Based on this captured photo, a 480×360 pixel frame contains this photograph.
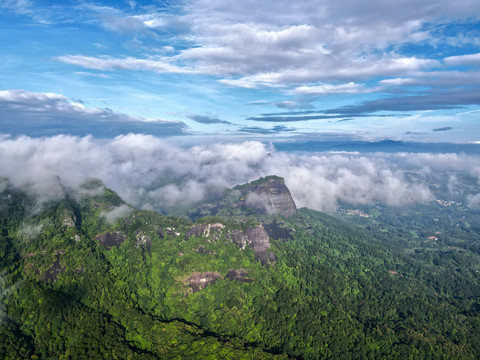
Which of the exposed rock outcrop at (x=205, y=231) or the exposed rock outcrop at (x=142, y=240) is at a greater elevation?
the exposed rock outcrop at (x=205, y=231)

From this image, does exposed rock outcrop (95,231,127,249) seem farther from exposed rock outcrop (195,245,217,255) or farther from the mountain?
exposed rock outcrop (195,245,217,255)

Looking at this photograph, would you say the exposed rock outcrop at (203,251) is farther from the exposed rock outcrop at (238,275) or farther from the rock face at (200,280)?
the exposed rock outcrop at (238,275)

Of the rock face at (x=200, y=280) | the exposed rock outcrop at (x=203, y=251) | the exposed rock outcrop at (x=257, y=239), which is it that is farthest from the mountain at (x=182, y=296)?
the exposed rock outcrop at (x=257, y=239)

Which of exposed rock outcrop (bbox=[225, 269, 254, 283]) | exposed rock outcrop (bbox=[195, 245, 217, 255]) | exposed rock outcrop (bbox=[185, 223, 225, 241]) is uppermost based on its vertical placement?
exposed rock outcrop (bbox=[185, 223, 225, 241])

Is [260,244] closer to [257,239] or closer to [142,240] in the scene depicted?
[257,239]

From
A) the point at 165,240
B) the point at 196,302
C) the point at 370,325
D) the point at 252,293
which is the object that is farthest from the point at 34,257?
the point at 370,325

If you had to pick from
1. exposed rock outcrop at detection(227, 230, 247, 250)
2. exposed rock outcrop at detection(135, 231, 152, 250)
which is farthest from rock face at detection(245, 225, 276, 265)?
exposed rock outcrop at detection(135, 231, 152, 250)

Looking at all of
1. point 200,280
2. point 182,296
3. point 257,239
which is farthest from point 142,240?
point 257,239
